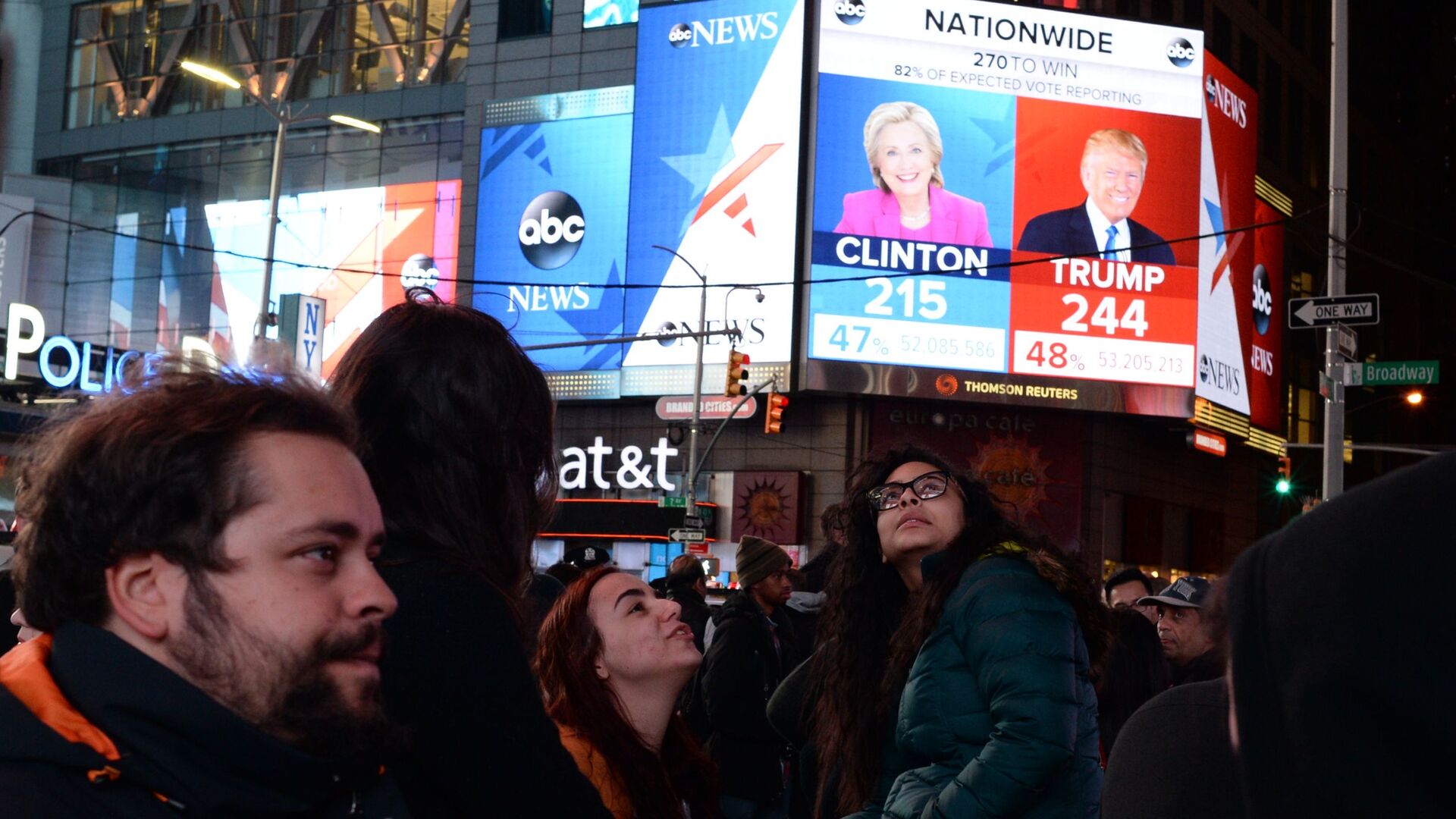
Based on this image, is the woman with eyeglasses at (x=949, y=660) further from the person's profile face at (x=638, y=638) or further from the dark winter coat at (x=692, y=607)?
the dark winter coat at (x=692, y=607)

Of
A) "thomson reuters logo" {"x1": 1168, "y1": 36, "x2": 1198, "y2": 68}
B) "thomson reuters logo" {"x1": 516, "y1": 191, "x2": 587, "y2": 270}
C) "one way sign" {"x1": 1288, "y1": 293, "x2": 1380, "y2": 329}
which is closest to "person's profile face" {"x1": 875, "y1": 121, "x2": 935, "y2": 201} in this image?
"thomson reuters logo" {"x1": 1168, "y1": 36, "x2": 1198, "y2": 68}

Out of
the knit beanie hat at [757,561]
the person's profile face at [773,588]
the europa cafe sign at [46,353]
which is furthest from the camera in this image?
the europa cafe sign at [46,353]

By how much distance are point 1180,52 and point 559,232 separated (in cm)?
1801

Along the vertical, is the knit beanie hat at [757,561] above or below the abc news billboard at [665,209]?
below

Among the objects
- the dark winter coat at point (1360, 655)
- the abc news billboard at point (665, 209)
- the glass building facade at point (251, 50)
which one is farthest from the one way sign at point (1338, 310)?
the glass building facade at point (251, 50)

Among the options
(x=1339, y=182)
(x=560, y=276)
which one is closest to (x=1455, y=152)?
(x=560, y=276)

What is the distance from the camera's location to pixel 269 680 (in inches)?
71.2

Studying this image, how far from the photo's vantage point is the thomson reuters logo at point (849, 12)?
4081 cm

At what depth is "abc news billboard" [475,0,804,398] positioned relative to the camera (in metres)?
40.0

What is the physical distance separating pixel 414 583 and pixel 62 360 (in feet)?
109

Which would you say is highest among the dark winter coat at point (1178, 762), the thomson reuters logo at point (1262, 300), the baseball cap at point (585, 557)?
the thomson reuters logo at point (1262, 300)

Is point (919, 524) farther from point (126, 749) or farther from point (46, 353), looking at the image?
point (46, 353)

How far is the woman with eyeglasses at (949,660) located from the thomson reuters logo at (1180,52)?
40.3 m

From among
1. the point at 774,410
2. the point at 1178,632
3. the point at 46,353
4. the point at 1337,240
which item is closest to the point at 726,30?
the point at 774,410
